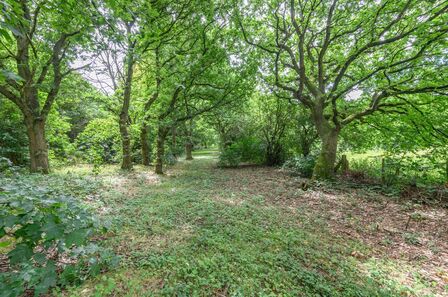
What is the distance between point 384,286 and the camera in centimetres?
257

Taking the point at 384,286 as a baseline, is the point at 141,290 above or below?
above

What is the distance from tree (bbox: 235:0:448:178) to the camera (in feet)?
19.5

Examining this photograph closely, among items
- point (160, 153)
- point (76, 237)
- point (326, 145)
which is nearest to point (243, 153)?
point (160, 153)

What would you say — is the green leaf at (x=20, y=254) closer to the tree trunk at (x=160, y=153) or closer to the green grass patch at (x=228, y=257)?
the green grass patch at (x=228, y=257)

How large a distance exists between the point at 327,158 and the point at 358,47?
4028 millimetres

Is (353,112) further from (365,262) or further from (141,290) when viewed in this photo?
(141,290)

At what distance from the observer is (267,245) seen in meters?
3.25

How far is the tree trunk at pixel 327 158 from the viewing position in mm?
7793

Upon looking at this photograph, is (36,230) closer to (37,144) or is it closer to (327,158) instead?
(37,144)

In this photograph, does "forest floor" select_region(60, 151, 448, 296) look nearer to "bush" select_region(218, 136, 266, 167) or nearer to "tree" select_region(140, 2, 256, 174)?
"tree" select_region(140, 2, 256, 174)

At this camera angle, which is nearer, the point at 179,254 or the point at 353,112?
the point at 179,254

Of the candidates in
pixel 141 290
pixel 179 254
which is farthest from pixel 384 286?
pixel 141 290

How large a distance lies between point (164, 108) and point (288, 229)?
23.7 feet

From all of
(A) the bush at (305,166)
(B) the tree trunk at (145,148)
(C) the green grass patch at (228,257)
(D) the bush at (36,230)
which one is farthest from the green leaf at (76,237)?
(B) the tree trunk at (145,148)
